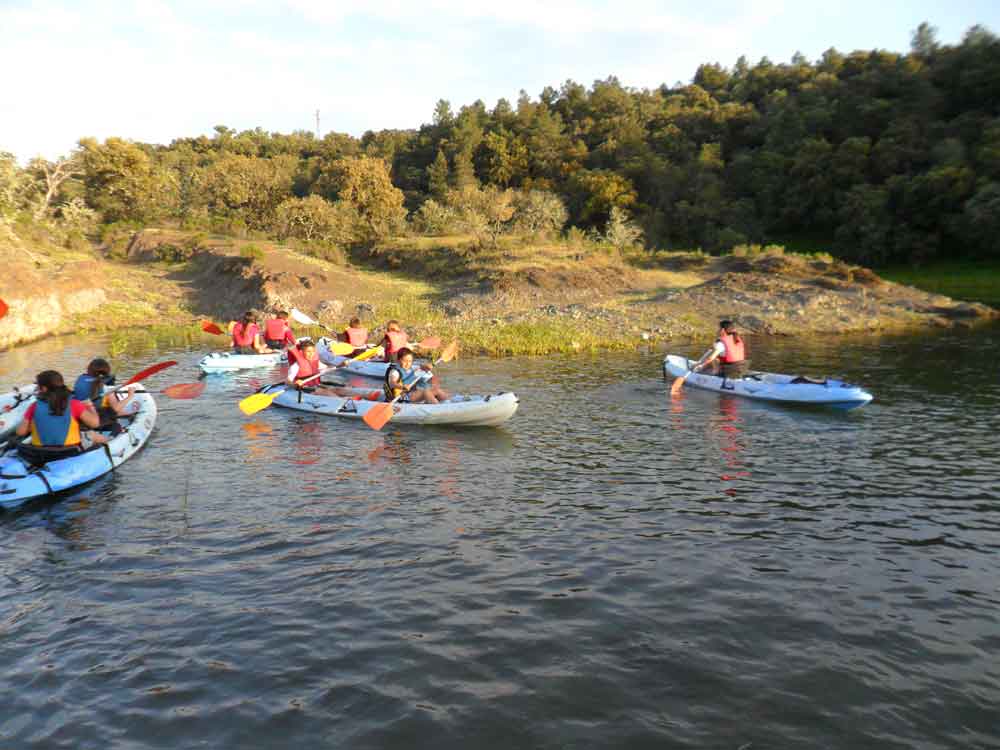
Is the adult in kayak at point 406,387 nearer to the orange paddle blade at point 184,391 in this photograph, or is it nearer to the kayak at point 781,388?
the orange paddle blade at point 184,391

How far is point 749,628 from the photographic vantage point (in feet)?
21.2

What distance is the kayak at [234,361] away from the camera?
20312 mm

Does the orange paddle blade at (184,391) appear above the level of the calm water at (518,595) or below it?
above

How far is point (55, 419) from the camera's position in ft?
34.5

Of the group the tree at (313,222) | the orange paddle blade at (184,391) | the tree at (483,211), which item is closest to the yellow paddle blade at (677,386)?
the orange paddle blade at (184,391)

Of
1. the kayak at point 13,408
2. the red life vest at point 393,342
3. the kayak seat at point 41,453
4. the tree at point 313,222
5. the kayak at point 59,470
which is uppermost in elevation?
the tree at point 313,222

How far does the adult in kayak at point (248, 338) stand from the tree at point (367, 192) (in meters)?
26.5

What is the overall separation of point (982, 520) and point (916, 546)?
4.55 feet

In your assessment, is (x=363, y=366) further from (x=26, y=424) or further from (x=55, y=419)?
(x=55, y=419)

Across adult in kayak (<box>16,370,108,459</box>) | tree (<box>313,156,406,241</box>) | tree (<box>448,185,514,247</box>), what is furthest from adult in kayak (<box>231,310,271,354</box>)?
tree (<box>313,156,406,241</box>)

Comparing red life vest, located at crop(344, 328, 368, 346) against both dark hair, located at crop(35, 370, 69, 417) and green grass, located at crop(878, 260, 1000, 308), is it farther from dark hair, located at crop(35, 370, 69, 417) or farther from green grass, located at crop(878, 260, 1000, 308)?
green grass, located at crop(878, 260, 1000, 308)

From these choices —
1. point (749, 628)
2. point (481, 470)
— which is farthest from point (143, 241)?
point (749, 628)

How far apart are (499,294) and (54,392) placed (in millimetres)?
Result: 23026

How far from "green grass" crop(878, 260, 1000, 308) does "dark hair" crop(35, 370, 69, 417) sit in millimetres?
37852
